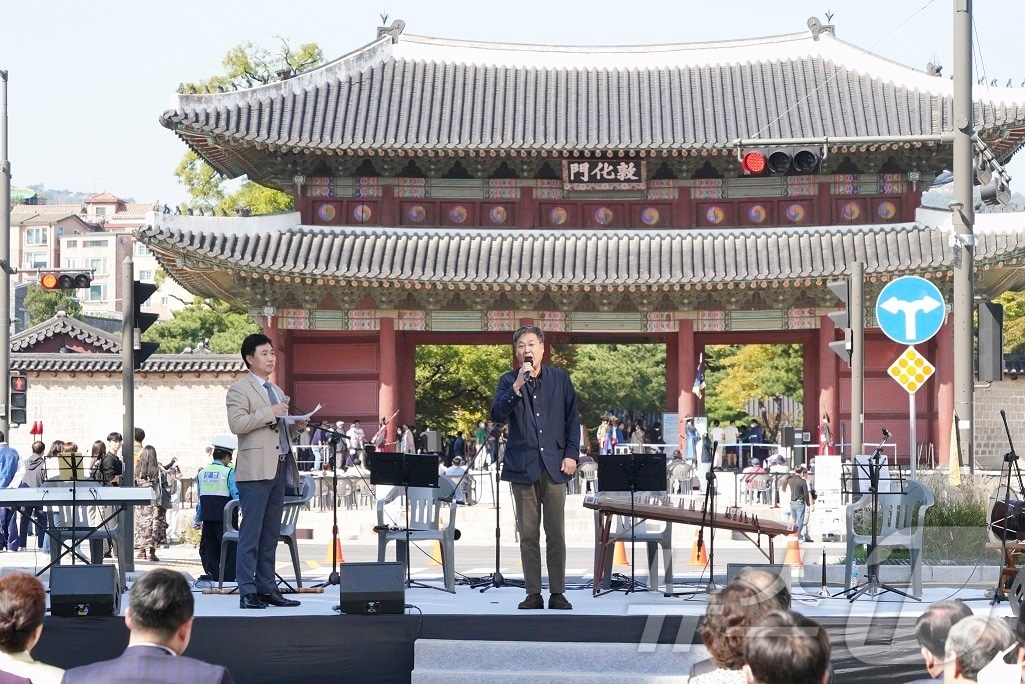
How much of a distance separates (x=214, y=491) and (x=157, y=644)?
794 centimetres

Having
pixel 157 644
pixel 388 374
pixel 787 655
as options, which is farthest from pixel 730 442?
pixel 787 655

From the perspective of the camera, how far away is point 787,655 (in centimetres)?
392

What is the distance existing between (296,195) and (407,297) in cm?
303

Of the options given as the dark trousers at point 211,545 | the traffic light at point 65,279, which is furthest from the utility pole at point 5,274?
the dark trousers at point 211,545

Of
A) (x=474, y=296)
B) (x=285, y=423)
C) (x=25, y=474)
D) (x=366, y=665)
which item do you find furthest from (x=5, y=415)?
(x=366, y=665)

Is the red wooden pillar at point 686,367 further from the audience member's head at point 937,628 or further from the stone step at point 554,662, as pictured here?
the audience member's head at point 937,628

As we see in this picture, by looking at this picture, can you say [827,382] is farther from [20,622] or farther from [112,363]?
[20,622]

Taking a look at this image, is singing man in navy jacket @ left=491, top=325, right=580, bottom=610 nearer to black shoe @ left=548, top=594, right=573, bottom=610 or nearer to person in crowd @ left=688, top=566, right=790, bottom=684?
black shoe @ left=548, top=594, right=573, bottom=610

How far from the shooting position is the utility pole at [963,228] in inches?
535

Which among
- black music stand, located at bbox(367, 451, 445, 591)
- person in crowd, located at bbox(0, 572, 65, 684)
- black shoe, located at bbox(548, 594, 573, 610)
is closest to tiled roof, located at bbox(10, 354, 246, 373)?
black music stand, located at bbox(367, 451, 445, 591)

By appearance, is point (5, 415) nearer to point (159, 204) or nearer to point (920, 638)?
point (159, 204)

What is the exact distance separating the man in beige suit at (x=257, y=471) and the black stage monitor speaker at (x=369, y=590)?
82 cm

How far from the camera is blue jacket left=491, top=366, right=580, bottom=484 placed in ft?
30.6

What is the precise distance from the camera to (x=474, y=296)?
26.4 m
